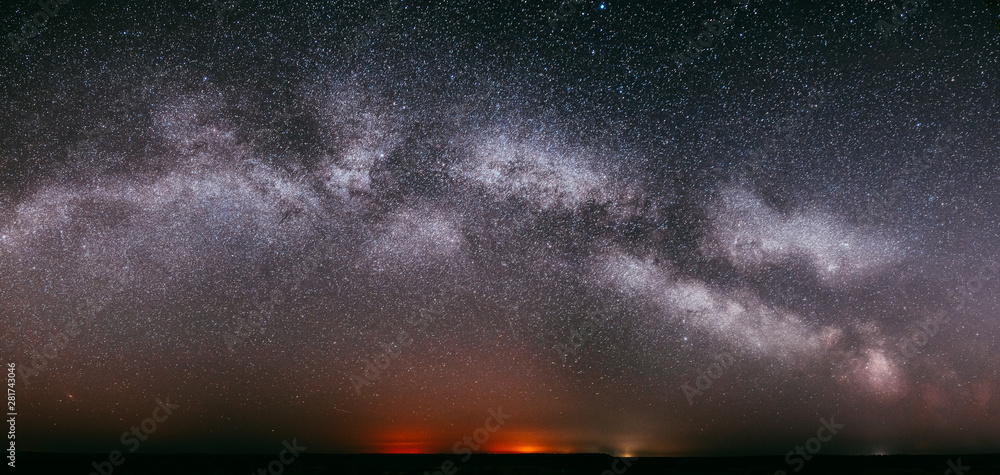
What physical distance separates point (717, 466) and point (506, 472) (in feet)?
12.1

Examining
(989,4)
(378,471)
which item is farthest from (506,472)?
(989,4)

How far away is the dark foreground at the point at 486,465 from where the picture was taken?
303 inches

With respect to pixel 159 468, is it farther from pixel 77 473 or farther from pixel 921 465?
pixel 921 465

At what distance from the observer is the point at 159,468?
772 centimetres

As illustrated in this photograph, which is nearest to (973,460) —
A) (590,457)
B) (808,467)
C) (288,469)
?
(808,467)

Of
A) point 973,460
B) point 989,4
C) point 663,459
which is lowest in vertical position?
point 973,460

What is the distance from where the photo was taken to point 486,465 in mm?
8125

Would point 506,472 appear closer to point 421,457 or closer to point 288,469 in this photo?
point 421,457

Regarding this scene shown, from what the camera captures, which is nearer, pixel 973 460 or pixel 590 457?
pixel 590 457

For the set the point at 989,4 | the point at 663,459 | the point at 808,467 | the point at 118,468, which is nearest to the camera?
the point at 989,4

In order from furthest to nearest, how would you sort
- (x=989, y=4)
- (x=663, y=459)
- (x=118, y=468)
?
(x=663, y=459), (x=118, y=468), (x=989, y=4)

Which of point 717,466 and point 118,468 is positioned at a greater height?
point 118,468

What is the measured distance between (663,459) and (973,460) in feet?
18.8

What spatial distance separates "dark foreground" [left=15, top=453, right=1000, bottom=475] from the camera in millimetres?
7693
